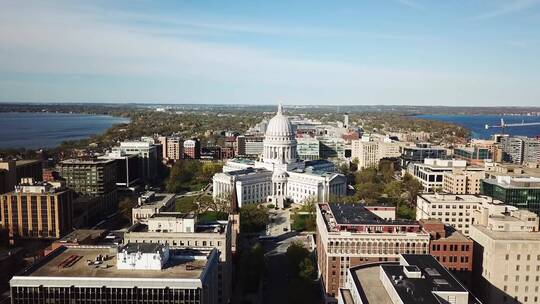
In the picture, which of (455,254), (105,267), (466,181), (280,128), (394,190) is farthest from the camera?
(280,128)

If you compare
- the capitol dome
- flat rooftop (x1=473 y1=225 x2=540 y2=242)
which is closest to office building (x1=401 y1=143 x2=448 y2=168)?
the capitol dome

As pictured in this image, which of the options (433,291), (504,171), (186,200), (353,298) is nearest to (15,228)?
(186,200)

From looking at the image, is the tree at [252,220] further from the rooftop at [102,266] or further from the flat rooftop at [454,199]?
the rooftop at [102,266]

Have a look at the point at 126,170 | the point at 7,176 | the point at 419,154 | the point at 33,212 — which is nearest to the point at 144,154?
the point at 126,170

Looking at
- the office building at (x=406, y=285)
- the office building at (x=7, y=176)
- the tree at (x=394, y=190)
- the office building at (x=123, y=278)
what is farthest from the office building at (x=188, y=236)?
the tree at (x=394, y=190)

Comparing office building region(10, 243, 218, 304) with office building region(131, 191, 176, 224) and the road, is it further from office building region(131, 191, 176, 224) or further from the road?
office building region(131, 191, 176, 224)

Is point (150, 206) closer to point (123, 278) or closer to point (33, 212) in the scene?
point (33, 212)
